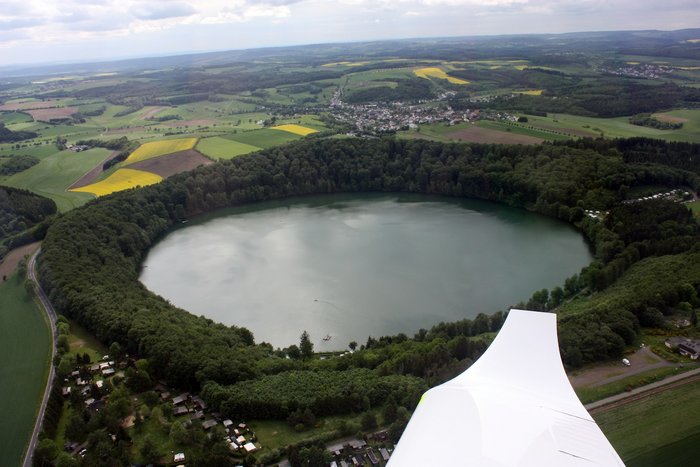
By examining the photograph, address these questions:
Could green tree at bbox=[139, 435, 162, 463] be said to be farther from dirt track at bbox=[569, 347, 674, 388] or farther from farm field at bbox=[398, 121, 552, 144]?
farm field at bbox=[398, 121, 552, 144]

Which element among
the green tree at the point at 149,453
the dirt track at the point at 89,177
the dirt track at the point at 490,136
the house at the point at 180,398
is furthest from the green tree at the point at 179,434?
the dirt track at the point at 490,136

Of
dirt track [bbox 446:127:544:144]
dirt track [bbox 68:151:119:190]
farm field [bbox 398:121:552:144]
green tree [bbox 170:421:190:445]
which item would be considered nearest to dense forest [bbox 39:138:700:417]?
green tree [bbox 170:421:190:445]

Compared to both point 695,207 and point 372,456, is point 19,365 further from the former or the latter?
point 695,207

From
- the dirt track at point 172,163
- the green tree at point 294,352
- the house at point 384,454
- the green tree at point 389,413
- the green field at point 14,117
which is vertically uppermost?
the green field at point 14,117

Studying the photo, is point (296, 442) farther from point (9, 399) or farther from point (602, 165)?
point (602, 165)

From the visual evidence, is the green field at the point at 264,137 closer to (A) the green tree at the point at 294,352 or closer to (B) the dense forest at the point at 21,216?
(B) the dense forest at the point at 21,216

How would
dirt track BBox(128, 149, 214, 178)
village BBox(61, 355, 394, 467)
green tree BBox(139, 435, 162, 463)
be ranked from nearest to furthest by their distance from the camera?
village BBox(61, 355, 394, 467), green tree BBox(139, 435, 162, 463), dirt track BBox(128, 149, 214, 178)

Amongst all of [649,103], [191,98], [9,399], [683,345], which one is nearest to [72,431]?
[9,399]

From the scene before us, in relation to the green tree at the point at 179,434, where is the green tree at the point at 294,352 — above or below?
below
